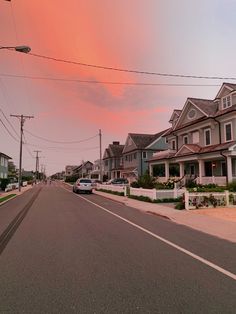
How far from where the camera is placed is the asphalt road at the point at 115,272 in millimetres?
4820

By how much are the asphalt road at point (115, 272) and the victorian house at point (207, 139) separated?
20.7 m

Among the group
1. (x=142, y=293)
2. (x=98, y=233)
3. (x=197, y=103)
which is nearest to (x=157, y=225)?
(x=98, y=233)

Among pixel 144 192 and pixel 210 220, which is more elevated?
pixel 144 192

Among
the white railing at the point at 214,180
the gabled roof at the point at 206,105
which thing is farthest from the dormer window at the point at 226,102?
the white railing at the point at 214,180

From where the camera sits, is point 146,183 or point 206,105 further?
point 206,105

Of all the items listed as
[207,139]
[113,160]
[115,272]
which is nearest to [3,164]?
[113,160]

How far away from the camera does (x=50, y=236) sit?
1033 centimetres

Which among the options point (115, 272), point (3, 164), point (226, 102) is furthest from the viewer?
point (3, 164)

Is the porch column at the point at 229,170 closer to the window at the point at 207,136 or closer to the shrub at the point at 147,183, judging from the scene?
the window at the point at 207,136

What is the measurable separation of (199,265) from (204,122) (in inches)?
1153

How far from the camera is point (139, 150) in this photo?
5850 cm

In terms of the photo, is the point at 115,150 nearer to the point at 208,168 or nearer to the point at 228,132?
the point at 208,168

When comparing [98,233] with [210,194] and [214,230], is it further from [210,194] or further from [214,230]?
[210,194]

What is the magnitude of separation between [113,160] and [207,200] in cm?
5880
